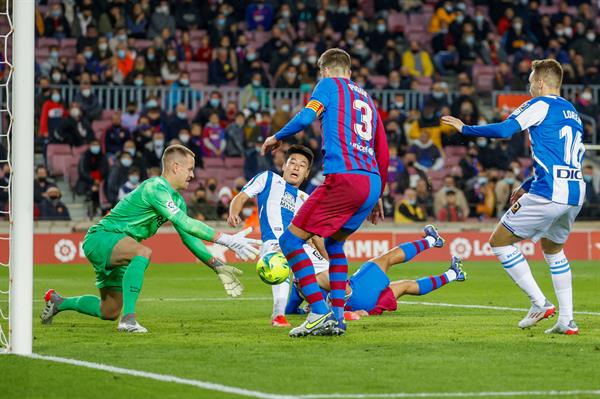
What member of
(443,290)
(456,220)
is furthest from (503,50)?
(443,290)

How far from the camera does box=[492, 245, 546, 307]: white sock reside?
32.9 feet

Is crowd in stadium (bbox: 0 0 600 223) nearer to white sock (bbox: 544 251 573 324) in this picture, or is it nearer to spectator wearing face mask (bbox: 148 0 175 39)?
spectator wearing face mask (bbox: 148 0 175 39)

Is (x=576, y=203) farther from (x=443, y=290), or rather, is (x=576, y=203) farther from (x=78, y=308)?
(x=443, y=290)

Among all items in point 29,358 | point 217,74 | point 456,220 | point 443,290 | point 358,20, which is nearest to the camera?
point 29,358

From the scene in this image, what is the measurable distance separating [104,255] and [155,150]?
14.2m

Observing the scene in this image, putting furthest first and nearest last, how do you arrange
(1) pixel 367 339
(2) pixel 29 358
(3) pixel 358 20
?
(3) pixel 358 20 < (1) pixel 367 339 < (2) pixel 29 358

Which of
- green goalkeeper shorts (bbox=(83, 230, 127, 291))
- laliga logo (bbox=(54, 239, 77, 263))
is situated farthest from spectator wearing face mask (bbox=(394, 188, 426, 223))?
green goalkeeper shorts (bbox=(83, 230, 127, 291))

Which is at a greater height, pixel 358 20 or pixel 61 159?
pixel 358 20

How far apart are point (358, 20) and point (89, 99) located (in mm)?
7597

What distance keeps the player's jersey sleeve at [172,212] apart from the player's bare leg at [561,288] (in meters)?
2.86

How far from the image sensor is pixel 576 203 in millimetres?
9672

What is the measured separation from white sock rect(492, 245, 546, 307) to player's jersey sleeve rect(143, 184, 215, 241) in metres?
2.51

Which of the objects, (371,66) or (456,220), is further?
(371,66)

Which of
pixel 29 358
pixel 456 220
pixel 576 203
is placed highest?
pixel 576 203
